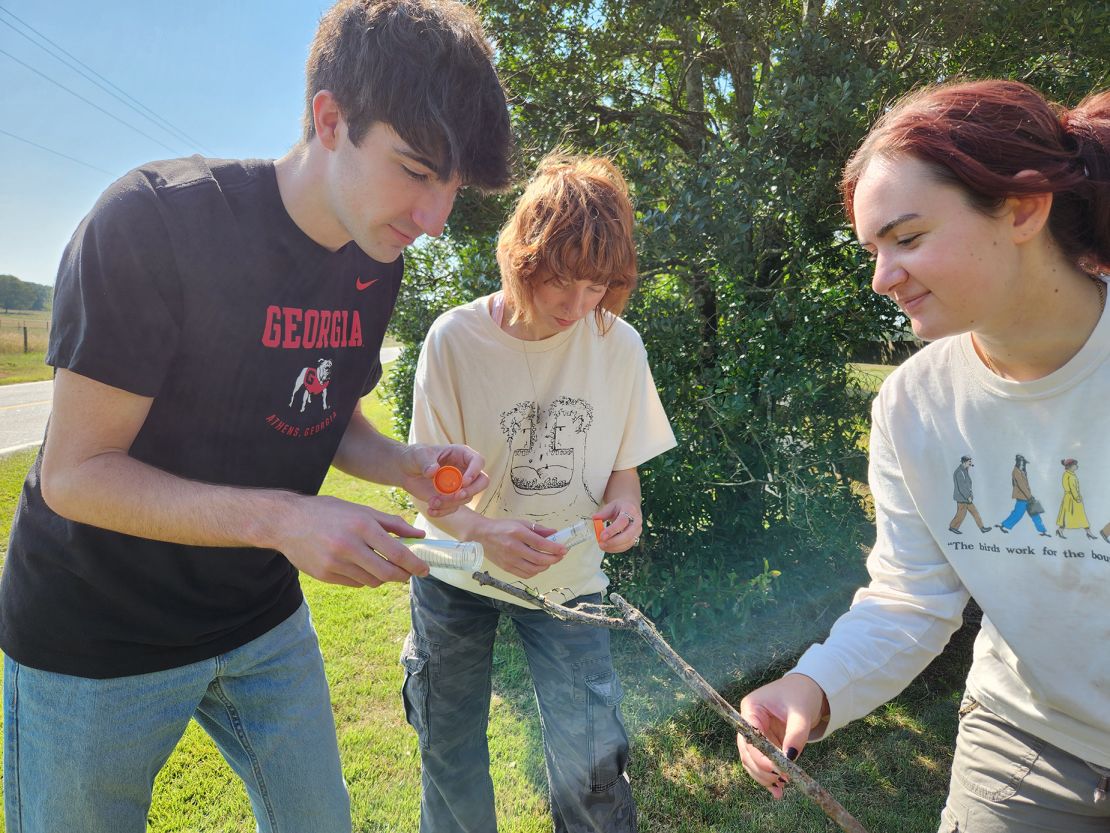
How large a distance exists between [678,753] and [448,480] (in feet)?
7.83

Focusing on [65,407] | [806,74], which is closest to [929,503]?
[65,407]

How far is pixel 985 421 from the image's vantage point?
1.75 metres

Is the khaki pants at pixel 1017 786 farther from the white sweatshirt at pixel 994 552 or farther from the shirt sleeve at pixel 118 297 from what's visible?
the shirt sleeve at pixel 118 297

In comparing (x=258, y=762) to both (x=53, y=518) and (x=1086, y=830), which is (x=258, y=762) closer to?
(x=53, y=518)

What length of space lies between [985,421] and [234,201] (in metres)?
1.86

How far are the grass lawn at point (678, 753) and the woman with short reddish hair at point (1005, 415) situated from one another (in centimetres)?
170

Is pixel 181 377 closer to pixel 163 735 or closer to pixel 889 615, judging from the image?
pixel 163 735

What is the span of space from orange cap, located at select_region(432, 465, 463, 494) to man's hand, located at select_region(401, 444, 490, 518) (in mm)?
17

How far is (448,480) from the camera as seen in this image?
203 centimetres

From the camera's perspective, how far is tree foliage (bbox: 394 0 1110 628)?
3555 mm

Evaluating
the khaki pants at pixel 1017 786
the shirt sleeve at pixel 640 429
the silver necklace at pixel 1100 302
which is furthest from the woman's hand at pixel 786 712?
the shirt sleeve at pixel 640 429

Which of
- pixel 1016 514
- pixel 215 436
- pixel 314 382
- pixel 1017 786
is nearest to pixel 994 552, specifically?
pixel 1016 514

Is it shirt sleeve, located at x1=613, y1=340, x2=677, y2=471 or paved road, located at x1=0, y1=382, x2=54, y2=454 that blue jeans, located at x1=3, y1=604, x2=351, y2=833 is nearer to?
shirt sleeve, located at x1=613, y1=340, x2=677, y2=471

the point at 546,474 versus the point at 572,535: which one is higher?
the point at 546,474
